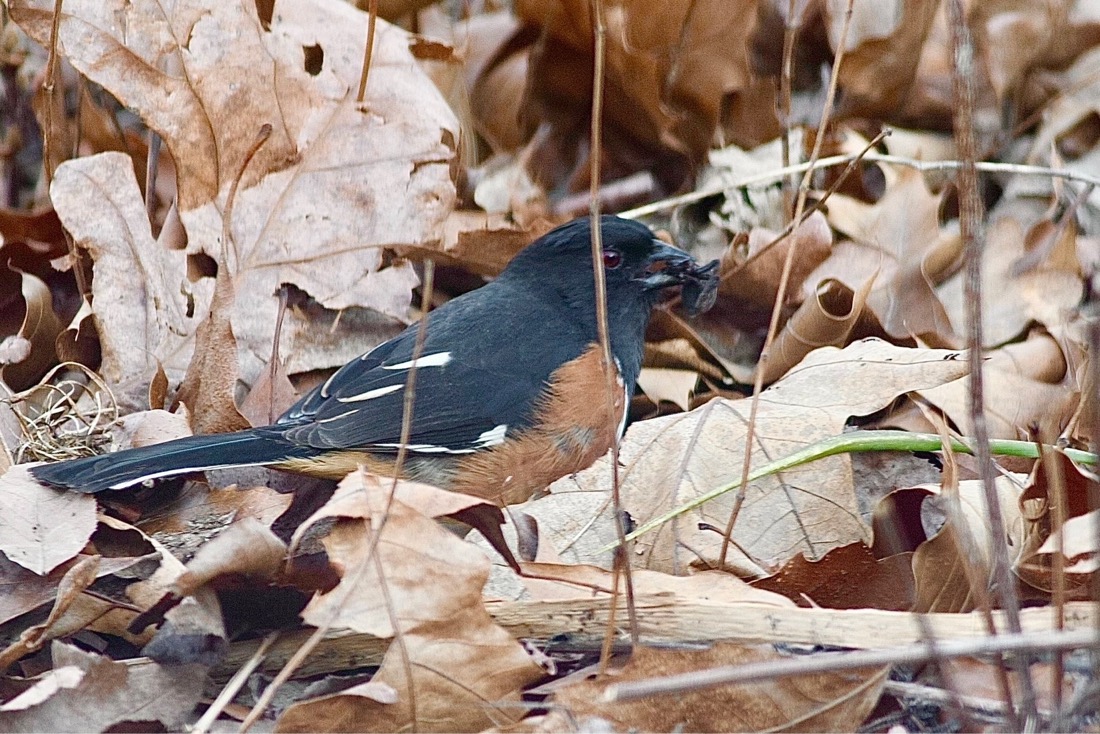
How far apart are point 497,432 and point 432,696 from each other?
47.1 inches

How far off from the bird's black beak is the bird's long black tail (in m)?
1.15

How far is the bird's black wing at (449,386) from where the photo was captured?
9.99 feet

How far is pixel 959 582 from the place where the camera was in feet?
7.37

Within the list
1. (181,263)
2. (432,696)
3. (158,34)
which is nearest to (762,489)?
(432,696)

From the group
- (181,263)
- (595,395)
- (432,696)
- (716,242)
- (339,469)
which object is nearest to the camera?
(432,696)

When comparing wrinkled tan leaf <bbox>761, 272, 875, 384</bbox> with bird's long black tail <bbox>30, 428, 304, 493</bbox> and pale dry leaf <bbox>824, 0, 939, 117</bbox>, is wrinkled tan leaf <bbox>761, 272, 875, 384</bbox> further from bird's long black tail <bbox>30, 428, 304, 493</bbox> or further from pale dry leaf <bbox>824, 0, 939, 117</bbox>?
pale dry leaf <bbox>824, 0, 939, 117</bbox>

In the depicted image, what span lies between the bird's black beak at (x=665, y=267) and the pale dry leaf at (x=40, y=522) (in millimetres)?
1629

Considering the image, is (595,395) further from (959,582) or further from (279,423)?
(959,582)

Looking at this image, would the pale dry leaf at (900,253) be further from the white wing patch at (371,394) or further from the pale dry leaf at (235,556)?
the pale dry leaf at (235,556)

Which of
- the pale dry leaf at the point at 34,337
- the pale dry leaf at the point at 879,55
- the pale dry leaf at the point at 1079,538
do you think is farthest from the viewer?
the pale dry leaf at the point at 879,55

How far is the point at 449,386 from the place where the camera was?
3199 millimetres

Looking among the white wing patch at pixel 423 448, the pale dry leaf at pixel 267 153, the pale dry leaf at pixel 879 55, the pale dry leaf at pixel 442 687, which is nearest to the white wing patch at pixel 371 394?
the white wing patch at pixel 423 448

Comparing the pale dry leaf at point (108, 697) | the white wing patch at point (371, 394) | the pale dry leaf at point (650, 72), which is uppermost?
the pale dry leaf at point (650, 72)

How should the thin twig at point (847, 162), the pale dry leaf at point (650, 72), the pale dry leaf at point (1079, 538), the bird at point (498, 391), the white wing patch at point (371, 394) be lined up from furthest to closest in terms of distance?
the pale dry leaf at point (650, 72), the thin twig at point (847, 162), the white wing patch at point (371, 394), the bird at point (498, 391), the pale dry leaf at point (1079, 538)
